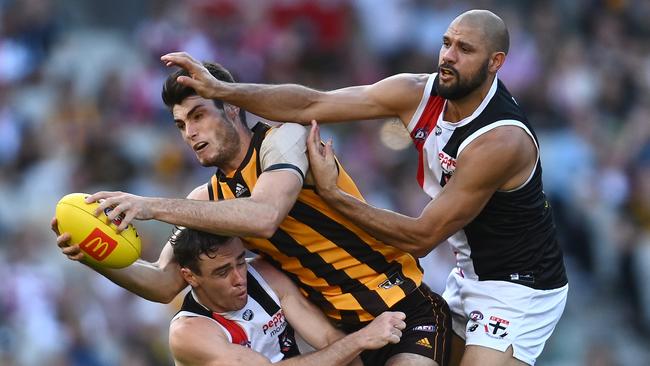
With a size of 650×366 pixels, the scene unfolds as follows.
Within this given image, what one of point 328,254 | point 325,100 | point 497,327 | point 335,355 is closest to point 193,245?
point 328,254

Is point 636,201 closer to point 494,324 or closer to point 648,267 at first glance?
point 648,267

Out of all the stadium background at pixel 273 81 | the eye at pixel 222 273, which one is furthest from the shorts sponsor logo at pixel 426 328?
the stadium background at pixel 273 81

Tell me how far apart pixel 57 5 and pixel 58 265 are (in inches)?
158

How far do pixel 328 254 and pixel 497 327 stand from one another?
3.52 feet

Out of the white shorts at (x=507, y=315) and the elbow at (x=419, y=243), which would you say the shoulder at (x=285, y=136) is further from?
the white shorts at (x=507, y=315)

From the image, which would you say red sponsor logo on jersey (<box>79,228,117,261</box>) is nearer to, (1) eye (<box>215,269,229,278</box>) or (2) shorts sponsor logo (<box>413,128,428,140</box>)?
(1) eye (<box>215,269,229,278</box>)

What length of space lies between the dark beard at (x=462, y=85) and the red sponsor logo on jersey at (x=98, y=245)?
1.96 m

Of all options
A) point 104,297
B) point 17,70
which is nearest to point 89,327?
point 104,297

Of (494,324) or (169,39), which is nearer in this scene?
(494,324)

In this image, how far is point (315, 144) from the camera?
6984 mm

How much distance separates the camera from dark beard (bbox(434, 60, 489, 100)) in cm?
691

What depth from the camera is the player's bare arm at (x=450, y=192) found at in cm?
691

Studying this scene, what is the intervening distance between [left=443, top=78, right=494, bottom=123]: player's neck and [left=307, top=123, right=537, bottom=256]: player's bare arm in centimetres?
20

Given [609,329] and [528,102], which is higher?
[528,102]
